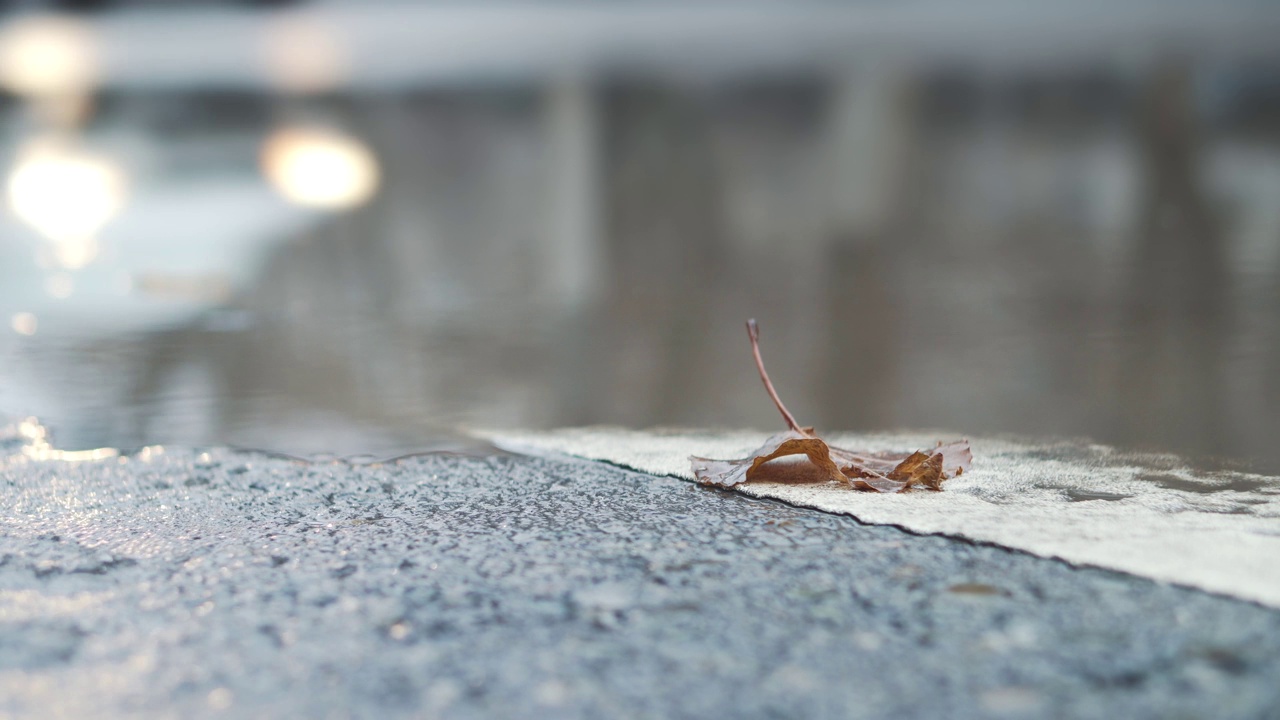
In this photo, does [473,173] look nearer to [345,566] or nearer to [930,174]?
[930,174]

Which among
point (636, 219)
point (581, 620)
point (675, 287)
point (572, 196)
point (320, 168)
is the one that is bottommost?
point (581, 620)

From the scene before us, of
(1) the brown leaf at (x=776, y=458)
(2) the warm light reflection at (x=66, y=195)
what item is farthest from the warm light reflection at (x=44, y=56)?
(1) the brown leaf at (x=776, y=458)

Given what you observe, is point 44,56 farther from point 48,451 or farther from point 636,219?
point 48,451

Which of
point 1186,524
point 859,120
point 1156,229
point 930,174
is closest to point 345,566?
point 1186,524

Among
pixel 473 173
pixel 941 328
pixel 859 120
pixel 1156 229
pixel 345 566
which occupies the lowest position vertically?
pixel 345 566

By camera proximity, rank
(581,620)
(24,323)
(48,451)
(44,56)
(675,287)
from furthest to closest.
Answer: (44,56)
(675,287)
(24,323)
(48,451)
(581,620)

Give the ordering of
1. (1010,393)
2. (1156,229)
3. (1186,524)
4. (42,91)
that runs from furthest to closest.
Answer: (42,91) < (1156,229) < (1010,393) < (1186,524)

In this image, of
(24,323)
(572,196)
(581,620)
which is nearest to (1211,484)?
(581,620)
